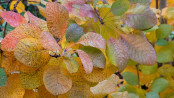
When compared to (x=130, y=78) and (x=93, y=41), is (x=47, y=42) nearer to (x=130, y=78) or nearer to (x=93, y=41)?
(x=93, y=41)

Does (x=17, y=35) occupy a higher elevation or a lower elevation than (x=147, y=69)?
higher

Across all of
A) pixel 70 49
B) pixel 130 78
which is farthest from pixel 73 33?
pixel 130 78

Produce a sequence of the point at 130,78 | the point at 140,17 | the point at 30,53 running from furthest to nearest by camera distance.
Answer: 1. the point at 130,78
2. the point at 140,17
3. the point at 30,53

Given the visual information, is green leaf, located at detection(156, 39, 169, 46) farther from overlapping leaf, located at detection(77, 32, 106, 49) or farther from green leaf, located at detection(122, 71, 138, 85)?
overlapping leaf, located at detection(77, 32, 106, 49)

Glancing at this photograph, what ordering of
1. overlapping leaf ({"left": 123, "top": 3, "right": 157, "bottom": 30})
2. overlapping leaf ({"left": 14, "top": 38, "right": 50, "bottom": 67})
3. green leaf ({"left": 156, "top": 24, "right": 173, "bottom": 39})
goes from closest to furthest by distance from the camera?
overlapping leaf ({"left": 14, "top": 38, "right": 50, "bottom": 67}) → overlapping leaf ({"left": 123, "top": 3, "right": 157, "bottom": 30}) → green leaf ({"left": 156, "top": 24, "right": 173, "bottom": 39})

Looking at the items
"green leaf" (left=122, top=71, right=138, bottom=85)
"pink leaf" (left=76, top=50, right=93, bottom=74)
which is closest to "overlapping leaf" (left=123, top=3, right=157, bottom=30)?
"pink leaf" (left=76, top=50, right=93, bottom=74)
